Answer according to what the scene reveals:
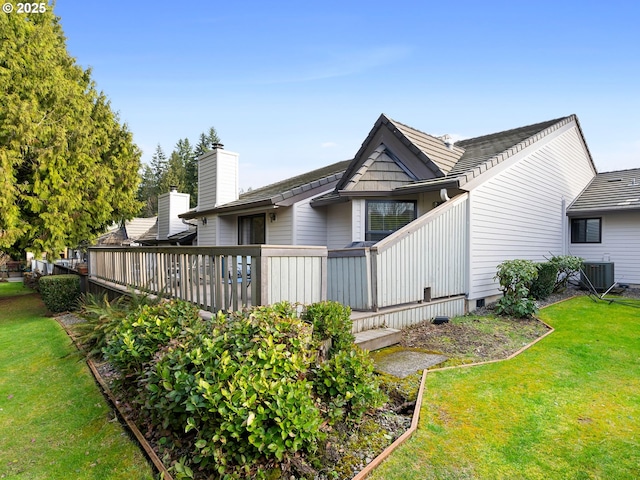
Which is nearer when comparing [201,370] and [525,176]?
[201,370]

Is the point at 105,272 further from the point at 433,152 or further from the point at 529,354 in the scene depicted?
the point at 529,354

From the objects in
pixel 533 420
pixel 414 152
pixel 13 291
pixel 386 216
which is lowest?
pixel 13 291

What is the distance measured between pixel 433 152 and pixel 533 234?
427cm

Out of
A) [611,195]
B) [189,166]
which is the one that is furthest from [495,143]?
[189,166]

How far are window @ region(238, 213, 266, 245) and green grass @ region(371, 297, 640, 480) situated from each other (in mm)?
8394

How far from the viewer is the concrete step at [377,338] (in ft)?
16.9

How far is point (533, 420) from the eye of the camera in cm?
338

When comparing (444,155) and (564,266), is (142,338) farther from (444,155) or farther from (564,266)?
(564,266)

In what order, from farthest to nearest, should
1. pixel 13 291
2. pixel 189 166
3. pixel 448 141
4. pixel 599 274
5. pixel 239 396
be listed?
1. pixel 189 166
2. pixel 13 291
3. pixel 599 274
4. pixel 448 141
5. pixel 239 396

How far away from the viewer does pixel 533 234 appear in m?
10.6

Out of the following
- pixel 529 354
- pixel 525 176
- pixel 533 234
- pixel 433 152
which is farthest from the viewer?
pixel 533 234

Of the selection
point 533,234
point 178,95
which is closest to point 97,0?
point 178,95

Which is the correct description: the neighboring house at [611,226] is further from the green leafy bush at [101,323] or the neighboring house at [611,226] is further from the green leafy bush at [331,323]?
the green leafy bush at [101,323]

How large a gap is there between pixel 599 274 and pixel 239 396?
41.4 feet
